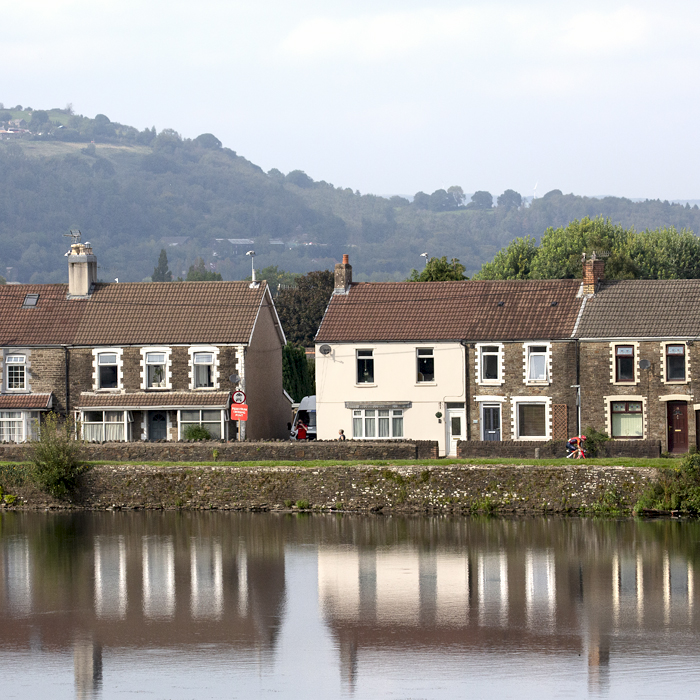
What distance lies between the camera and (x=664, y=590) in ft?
93.4

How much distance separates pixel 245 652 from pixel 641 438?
29683 millimetres

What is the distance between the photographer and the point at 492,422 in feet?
169

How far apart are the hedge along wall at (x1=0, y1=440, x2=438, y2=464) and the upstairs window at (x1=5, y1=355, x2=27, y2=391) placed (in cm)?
787

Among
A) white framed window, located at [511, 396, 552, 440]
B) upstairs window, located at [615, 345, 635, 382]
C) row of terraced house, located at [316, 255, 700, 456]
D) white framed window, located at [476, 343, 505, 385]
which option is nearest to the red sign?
row of terraced house, located at [316, 255, 700, 456]

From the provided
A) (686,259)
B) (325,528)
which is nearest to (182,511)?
(325,528)

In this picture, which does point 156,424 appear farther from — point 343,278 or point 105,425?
point 343,278

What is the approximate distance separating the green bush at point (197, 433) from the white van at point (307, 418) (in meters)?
5.94

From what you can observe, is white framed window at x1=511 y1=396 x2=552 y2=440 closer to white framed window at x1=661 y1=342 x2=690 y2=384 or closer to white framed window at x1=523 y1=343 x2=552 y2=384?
white framed window at x1=523 y1=343 x2=552 y2=384

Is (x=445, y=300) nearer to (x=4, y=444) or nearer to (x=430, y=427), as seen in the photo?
(x=430, y=427)

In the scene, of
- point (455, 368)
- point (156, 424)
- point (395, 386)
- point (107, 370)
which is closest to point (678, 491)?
point (455, 368)

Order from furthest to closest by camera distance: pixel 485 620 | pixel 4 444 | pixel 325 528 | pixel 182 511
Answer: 1. pixel 4 444
2. pixel 182 511
3. pixel 325 528
4. pixel 485 620

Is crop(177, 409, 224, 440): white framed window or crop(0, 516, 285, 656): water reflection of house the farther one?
crop(177, 409, 224, 440): white framed window

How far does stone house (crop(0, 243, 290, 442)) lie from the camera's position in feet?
172

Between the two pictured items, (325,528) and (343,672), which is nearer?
(343,672)
